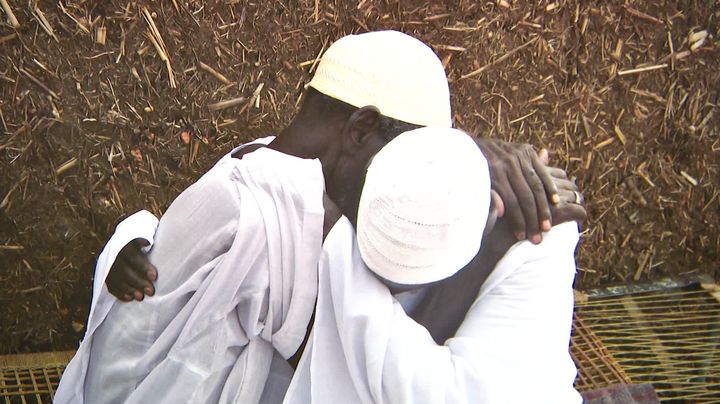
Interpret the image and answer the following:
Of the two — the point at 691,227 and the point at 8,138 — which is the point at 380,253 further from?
the point at 691,227

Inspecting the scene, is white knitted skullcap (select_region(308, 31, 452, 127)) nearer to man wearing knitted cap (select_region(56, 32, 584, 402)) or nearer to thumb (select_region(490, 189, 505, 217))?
man wearing knitted cap (select_region(56, 32, 584, 402))

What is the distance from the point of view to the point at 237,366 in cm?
184

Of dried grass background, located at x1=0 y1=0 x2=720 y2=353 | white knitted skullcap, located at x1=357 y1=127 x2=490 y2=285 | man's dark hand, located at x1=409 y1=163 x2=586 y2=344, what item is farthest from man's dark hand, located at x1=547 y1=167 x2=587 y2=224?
dried grass background, located at x1=0 y1=0 x2=720 y2=353

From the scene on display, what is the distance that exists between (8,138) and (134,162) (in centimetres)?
41

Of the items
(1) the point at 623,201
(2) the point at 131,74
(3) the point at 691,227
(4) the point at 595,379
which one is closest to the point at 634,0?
(1) the point at 623,201

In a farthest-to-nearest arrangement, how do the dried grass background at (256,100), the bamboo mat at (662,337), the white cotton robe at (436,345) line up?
1. the bamboo mat at (662,337)
2. the dried grass background at (256,100)
3. the white cotton robe at (436,345)

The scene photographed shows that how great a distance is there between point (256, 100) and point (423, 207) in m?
1.51

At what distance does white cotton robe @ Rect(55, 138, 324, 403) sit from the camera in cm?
175

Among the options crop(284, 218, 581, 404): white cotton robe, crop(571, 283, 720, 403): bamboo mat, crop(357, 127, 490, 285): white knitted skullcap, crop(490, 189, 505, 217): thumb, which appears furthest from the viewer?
crop(571, 283, 720, 403): bamboo mat

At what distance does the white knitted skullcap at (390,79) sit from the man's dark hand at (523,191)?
188 millimetres

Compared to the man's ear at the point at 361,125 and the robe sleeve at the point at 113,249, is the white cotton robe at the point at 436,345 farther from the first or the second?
the robe sleeve at the point at 113,249

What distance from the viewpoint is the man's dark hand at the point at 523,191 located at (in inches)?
73.8

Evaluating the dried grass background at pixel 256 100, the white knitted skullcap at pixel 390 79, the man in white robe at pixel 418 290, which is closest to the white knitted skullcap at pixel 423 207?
the man in white robe at pixel 418 290

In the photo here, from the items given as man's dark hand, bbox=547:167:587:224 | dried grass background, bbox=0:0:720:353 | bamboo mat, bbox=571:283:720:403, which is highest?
man's dark hand, bbox=547:167:587:224
